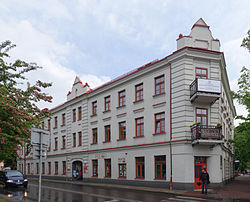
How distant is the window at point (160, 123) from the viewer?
2469 cm

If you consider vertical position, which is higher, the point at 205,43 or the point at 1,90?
the point at 205,43

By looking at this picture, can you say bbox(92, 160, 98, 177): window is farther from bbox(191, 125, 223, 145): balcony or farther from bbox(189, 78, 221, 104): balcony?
bbox(189, 78, 221, 104): balcony

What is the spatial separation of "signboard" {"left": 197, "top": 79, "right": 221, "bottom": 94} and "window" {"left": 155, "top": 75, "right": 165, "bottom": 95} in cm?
411

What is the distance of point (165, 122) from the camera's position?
2420 cm

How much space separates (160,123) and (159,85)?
3.20 meters

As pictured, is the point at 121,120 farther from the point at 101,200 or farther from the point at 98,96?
the point at 101,200

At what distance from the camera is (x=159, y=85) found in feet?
83.8

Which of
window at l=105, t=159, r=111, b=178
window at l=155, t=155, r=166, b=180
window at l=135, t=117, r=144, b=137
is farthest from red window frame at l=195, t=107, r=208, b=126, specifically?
window at l=105, t=159, r=111, b=178

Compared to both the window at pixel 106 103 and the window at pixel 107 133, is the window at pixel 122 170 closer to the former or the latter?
the window at pixel 107 133

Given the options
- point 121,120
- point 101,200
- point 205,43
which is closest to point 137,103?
point 121,120

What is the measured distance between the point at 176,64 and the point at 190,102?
323 centimetres

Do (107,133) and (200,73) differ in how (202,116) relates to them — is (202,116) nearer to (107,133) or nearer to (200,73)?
(200,73)

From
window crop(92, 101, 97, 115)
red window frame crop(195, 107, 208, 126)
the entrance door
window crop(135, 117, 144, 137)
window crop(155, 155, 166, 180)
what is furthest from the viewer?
window crop(92, 101, 97, 115)

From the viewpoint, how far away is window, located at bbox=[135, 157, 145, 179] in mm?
26016
